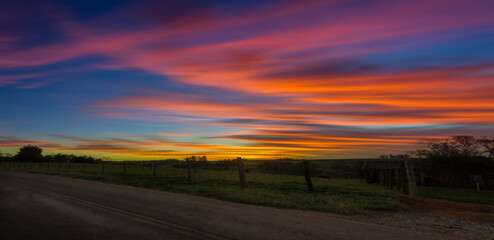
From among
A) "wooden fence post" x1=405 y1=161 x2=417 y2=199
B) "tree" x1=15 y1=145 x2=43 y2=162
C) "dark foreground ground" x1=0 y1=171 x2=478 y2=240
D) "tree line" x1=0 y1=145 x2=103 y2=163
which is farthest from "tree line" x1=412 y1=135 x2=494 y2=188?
"tree" x1=15 y1=145 x2=43 y2=162

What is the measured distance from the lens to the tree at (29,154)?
4870 inches

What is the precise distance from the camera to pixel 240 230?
7.48 m

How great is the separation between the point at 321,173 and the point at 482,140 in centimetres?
2055

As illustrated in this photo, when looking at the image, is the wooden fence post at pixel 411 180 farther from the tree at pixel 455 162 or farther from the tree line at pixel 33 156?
the tree line at pixel 33 156

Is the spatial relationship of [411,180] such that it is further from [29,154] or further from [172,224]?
[29,154]

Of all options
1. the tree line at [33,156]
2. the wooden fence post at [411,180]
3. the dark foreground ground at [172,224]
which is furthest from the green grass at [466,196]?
the tree line at [33,156]

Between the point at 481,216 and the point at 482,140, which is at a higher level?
the point at 482,140

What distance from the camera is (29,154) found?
124m

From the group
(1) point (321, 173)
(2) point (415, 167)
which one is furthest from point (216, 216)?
(1) point (321, 173)

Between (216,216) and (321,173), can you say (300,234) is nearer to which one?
(216,216)

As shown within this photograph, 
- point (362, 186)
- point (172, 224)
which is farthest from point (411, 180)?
point (172, 224)

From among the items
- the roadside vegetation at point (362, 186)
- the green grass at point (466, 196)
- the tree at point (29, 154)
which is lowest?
the green grass at point (466, 196)

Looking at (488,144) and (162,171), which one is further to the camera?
(162,171)

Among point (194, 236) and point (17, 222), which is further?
point (17, 222)
